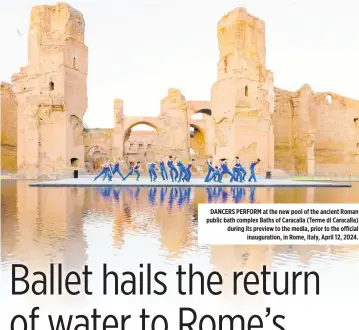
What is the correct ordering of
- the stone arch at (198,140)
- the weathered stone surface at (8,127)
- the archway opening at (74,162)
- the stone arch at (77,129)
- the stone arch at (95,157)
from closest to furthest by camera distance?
the stone arch at (77,129)
the archway opening at (74,162)
the weathered stone surface at (8,127)
the stone arch at (95,157)
the stone arch at (198,140)

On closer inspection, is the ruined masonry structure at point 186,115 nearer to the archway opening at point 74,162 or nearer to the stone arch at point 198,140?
the archway opening at point 74,162

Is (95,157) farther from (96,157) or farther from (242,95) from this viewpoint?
(242,95)

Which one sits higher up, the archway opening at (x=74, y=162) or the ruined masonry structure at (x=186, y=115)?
the ruined masonry structure at (x=186, y=115)

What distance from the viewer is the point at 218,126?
27.8m

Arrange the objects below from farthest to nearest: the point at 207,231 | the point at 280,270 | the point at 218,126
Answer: the point at 218,126, the point at 207,231, the point at 280,270

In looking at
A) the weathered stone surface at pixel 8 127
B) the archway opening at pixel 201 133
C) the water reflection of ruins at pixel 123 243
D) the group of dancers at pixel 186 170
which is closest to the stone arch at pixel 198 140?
the archway opening at pixel 201 133

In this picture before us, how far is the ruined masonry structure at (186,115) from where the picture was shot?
87.5ft

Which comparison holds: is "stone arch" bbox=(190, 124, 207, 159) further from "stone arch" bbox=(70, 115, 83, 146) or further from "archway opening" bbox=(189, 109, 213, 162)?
"stone arch" bbox=(70, 115, 83, 146)

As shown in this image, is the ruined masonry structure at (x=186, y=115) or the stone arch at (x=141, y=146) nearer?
the ruined masonry structure at (x=186, y=115)

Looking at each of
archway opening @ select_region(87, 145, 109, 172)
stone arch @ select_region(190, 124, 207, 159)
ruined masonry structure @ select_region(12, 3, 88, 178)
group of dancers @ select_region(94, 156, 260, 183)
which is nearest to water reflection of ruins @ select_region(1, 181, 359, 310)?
group of dancers @ select_region(94, 156, 260, 183)

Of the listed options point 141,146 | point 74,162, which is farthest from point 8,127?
point 141,146

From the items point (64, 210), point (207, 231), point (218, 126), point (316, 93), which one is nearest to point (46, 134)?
point (218, 126)

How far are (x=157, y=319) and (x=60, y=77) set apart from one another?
90.0 feet

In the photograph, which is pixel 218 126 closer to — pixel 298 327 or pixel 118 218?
pixel 118 218
